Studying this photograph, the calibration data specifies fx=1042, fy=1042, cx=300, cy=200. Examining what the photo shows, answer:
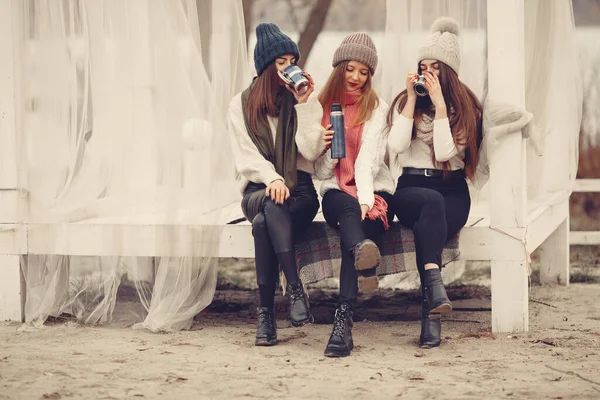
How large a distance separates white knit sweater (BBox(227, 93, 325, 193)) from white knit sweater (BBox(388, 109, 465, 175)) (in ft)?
1.19

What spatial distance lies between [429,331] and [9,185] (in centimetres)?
232

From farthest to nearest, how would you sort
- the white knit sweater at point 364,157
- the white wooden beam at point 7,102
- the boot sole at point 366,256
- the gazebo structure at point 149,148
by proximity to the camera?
1. the white wooden beam at point 7,102
2. the gazebo structure at point 149,148
3. the white knit sweater at point 364,157
4. the boot sole at point 366,256

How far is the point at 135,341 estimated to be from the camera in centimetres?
501

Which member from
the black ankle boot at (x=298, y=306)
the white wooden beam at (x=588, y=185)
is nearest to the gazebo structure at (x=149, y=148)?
the black ankle boot at (x=298, y=306)

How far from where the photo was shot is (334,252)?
5074 mm

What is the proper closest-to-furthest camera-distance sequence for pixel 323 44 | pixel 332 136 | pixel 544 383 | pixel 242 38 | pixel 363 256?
pixel 544 383
pixel 363 256
pixel 332 136
pixel 242 38
pixel 323 44

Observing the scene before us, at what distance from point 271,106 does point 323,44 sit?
98.0 inches

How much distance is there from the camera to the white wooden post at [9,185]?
5422 mm

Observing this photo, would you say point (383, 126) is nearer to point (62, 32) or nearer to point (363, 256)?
point (363, 256)

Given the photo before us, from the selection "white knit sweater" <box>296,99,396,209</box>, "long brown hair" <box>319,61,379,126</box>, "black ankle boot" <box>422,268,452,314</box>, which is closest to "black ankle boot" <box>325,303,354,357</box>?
"black ankle boot" <box>422,268,452,314</box>

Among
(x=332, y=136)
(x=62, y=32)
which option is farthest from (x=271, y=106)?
(x=62, y=32)

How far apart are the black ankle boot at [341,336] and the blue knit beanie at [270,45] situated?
123cm

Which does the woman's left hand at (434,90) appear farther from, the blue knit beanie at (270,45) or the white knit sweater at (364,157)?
the blue knit beanie at (270,45)

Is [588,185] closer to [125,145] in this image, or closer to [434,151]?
[434,151]
